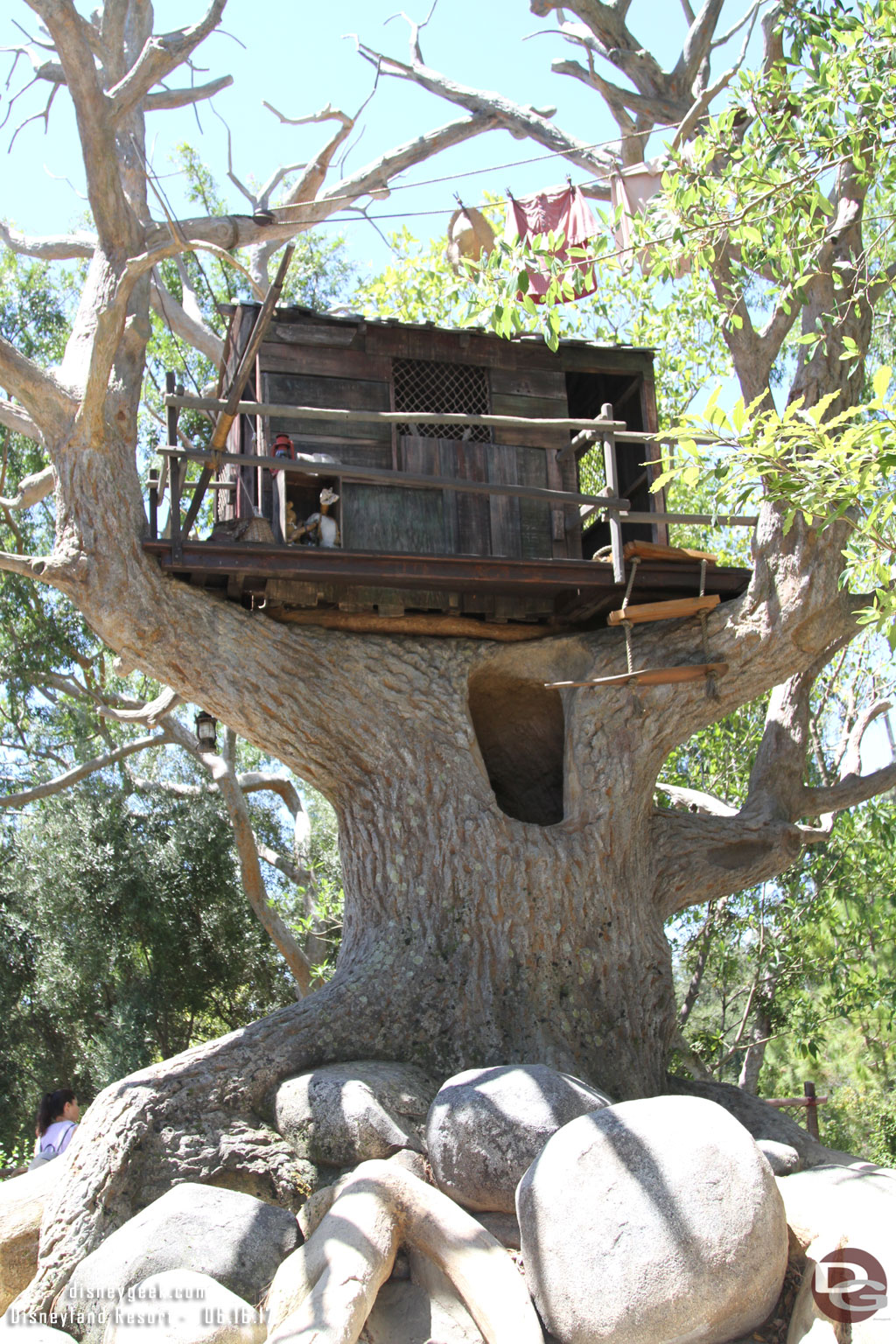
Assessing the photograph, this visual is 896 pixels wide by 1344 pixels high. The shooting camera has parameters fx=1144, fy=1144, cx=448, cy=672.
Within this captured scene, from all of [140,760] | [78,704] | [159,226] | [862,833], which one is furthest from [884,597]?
[140,760]

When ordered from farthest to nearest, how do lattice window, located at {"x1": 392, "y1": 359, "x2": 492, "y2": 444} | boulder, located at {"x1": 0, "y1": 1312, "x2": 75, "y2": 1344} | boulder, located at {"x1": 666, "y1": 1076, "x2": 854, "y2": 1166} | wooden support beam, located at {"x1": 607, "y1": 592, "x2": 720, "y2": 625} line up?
lattice window, located at {"x1": 392, "y1": 359, "x2": 492, "y2": 444}, wooden support beam, located at {"x1": 607, "y1": 592, "x2": 720, "y2": 625}, boulder, located at {"x1": 666, "y1": 1076, "x2": 854, "y2": 1166}, boulder, located at {"x1": 0, "y1": 1312, "x2": 75, "y2": 1344}

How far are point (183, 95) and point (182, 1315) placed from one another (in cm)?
950

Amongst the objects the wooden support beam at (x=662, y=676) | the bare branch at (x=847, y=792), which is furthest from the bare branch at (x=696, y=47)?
the bare branch at (x=847, y=792)

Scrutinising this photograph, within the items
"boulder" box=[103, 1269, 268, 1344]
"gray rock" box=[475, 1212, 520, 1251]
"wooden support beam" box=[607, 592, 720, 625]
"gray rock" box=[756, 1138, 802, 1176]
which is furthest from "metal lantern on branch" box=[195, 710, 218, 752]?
"gray rock" box=[756, 1138, 802, 1176]

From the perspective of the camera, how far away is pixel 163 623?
7.50 meters

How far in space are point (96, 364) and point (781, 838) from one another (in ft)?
20.3

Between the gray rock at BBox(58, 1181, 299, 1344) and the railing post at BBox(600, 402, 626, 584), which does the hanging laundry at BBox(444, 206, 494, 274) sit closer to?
the railing post at BBox(600, 402, 626, 584)

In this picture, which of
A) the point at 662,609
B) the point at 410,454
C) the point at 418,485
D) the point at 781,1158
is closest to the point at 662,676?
the point at 662,609

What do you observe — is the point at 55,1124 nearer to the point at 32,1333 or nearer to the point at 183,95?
the point at 32,1333

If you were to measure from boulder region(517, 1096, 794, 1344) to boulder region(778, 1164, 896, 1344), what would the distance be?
0.73 feet

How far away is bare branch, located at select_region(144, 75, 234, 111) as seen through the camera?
9969 mm

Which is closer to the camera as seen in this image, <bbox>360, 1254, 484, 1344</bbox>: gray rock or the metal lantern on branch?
<bbox>360, 1254, 484, 1344</bbox>: gray rock

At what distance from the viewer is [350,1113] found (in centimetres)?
622

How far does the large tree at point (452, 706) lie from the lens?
22.6 ft
